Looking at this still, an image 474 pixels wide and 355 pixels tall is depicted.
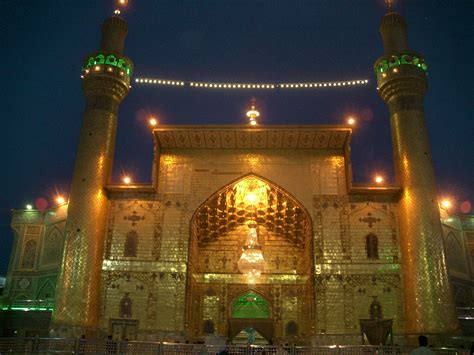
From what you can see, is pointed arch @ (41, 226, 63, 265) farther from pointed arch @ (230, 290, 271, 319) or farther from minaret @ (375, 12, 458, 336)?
minaret @ (375, 12, 458, 336)

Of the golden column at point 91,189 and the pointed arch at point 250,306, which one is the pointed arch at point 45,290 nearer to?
the golden column at point 91,189

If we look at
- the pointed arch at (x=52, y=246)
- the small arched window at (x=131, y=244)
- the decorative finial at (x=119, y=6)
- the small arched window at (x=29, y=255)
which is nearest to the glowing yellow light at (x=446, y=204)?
the small arched window at (x=131, y=244)

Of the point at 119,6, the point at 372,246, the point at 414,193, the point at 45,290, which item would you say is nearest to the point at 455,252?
the point at 372,246

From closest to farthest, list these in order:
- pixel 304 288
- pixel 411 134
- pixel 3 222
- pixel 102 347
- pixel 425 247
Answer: pixel 102 347 → pixel 425 247 → pixel 411 134 → pixel 304 288 → pixel 3 222

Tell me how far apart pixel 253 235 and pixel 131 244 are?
4629mm

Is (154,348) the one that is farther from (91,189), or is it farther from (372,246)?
(372,246)

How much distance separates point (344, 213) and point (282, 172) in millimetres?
2664

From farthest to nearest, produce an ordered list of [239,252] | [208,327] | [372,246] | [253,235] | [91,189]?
[239,252], [208,327], [372,246], [91,189], [253,235]

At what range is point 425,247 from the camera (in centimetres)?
1472

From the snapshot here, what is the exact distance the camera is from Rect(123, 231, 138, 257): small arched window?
16.4 m

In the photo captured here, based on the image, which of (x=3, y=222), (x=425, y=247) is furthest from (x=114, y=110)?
(x=3, y=222)

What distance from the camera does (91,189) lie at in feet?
52.3

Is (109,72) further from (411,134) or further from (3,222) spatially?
(3,222)

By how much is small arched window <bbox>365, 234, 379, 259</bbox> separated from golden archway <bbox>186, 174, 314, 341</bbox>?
2140 millimetres
